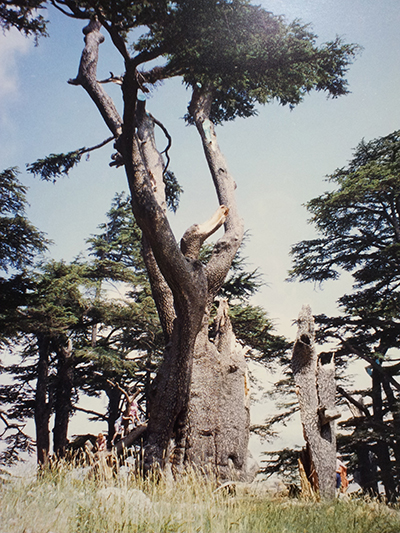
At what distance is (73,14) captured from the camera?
18.6 feet

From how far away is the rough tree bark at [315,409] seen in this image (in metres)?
5.59

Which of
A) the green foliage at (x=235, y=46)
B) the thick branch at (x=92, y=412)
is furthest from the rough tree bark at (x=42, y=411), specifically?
the green foliage at (x=235, y=46)

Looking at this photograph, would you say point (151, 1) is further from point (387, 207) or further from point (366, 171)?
point (387, 207)

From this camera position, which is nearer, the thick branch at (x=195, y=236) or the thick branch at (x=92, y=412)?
the thick branch at (x=195, y=236)

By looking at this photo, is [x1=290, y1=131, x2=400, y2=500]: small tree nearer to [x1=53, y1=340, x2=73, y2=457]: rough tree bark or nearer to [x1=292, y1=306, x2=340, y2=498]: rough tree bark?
[x1=292, y1=306, x2=340, y2=498]: rough tree bark

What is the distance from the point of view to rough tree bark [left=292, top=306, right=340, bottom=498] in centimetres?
559

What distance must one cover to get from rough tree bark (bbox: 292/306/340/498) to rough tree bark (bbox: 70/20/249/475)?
1025 mm

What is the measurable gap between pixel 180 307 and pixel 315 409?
279cm

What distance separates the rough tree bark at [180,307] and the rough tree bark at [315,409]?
1.02 m

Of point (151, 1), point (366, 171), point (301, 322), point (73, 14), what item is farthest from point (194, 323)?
point (366, 171)

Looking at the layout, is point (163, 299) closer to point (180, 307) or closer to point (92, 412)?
point (180, 307)

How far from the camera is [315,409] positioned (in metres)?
5.96

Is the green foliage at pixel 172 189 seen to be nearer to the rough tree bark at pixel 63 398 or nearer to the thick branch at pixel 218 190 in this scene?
the thick branch at pixel 218 190

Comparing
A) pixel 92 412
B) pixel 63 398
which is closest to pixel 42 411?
pixel 63 398
